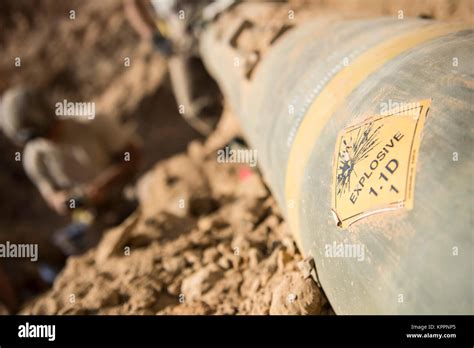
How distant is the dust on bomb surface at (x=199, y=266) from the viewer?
193 centimetres

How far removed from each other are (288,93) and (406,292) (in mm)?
1246

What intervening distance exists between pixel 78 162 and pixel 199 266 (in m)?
2.33

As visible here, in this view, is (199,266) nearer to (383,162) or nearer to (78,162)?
(383,162)

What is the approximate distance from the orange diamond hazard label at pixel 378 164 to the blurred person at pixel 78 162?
9.91 feet

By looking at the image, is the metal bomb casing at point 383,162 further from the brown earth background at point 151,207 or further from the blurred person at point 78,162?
the blurred person at point 78,162

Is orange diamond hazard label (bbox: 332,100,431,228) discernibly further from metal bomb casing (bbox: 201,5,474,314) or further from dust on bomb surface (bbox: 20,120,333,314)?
dust on bomb surface (bbox: 20,120,333,314)

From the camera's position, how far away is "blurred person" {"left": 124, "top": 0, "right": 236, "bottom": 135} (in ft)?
15.4

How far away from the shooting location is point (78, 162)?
13.5 ft

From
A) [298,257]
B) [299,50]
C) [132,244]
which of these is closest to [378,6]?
[299,50]

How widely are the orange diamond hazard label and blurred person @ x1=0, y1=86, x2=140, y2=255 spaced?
302cm

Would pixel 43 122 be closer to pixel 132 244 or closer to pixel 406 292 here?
pixel 132 244

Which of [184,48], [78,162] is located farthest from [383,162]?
[184,48]

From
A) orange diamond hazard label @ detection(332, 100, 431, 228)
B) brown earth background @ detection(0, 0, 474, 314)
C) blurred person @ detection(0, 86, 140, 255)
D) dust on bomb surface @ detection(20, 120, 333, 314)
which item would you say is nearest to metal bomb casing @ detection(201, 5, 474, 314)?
orange diamond hazard label @ detection(332, 100, 431, 228)

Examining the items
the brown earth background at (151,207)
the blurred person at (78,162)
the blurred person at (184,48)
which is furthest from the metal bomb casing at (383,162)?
the blurred person at (184,48)
